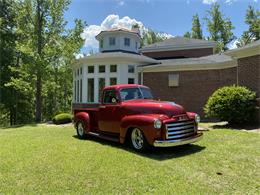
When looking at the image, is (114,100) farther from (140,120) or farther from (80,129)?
(80,129)

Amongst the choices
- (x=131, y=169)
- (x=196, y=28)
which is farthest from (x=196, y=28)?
(x=131, y=169)

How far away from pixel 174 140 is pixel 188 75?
11.1 m

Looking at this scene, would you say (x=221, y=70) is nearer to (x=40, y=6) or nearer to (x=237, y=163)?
(x=237, y=163)

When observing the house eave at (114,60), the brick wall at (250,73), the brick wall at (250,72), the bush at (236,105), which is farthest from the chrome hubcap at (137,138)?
the house eave at (114,60)

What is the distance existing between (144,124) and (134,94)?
180 cm

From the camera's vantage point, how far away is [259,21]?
39125 millimetres

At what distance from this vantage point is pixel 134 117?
7.24 m

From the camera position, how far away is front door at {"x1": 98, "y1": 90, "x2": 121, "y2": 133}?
810cm

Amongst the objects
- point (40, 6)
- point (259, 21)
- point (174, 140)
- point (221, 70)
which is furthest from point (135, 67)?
point (259, 21)

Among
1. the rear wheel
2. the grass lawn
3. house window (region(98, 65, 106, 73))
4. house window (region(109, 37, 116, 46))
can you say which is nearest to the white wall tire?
the grass lawn

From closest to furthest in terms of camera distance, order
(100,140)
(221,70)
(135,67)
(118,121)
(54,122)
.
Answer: (118,121) < (100,140) < (221,70) < (54,122) < (135,67)

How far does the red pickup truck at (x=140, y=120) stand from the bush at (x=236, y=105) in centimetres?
449

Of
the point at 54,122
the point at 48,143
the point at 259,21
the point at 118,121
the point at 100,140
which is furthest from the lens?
the point at 259,21

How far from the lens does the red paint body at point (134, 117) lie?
6.73 m
